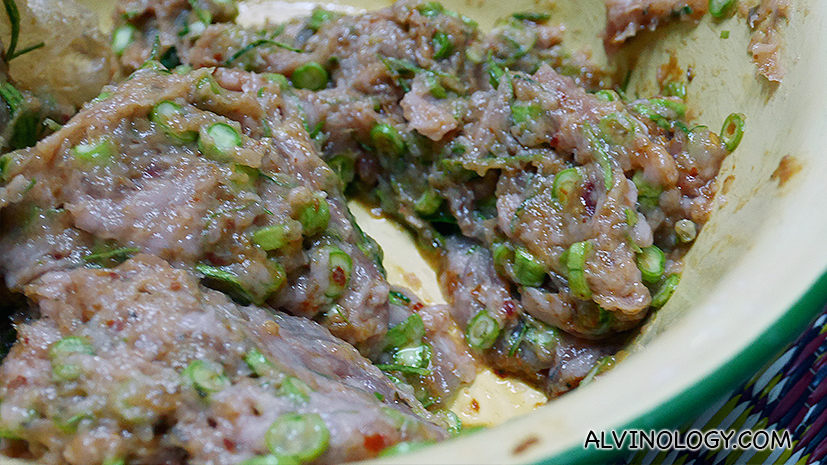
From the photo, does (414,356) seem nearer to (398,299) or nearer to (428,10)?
(398,299)

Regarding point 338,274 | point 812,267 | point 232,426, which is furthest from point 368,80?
point 812,267

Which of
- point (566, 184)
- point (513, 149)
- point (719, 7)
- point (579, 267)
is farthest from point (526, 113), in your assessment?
point (719, 7)

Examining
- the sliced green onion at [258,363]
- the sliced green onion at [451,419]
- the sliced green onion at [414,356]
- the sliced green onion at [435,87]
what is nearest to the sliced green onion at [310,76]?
the sliced green onion at [435,87]

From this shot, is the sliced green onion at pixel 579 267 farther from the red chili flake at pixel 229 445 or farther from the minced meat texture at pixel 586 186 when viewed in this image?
the red chili flake at pixel 229 445

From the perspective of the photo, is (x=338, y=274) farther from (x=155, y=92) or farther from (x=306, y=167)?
(x=155, y=92)

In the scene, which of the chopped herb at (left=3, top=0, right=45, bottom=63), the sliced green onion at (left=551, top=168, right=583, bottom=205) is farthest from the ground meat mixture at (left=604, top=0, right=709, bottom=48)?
the chopped herb at (left=3, top=0, right=45, bottom=63)

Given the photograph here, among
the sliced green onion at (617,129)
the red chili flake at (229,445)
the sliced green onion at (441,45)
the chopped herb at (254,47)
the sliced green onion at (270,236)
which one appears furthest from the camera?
the chopped herb at (254,47)
